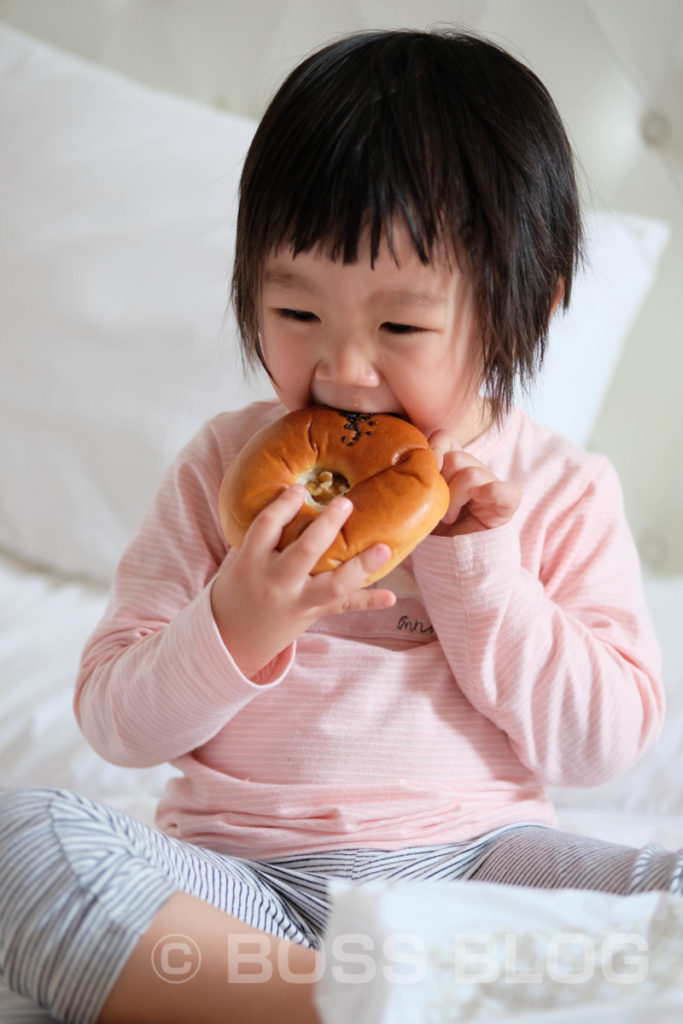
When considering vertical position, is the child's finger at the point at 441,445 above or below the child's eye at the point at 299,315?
below

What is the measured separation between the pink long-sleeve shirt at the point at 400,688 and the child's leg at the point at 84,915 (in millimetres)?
159

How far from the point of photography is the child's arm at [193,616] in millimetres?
756

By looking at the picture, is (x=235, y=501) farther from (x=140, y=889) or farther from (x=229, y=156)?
(x=229, y=156)

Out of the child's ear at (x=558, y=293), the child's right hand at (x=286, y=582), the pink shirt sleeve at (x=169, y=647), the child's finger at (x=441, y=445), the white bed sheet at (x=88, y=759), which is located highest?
the child's ear at (x=558, y=293)

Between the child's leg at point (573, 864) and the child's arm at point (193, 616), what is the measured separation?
9.1 inches

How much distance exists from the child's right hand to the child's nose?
3.5 inches

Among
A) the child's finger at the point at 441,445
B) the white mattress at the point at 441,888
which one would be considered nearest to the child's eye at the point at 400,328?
the child's finger at the point at 441,445

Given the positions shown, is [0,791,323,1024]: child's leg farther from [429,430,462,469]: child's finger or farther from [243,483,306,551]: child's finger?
[429,430,462,469]: child's finger

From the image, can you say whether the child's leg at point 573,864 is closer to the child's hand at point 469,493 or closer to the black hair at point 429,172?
the child's hand at point 469,493

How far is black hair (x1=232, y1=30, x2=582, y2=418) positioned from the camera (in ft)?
2.50

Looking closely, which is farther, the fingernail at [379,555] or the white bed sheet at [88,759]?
the white bed sheet at [88,759]

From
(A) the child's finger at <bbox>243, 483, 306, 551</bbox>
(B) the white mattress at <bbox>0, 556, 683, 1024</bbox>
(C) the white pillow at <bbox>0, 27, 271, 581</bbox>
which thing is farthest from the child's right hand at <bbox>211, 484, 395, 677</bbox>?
(C) the white pillow at <bbox>0, 27, 271, 581</bbox>

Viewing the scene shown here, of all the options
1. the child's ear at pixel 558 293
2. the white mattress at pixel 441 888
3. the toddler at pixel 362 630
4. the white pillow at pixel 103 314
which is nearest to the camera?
the white mattress at pixel 441 888

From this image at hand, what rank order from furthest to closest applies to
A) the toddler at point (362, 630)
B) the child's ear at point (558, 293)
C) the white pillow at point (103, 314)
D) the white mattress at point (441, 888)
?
1. the white pillow at point (103, 314)
2. the child's ear at point (558, 293)
3. the toddler at point (362, 630)
4. the white mattress at point (441, 888)
